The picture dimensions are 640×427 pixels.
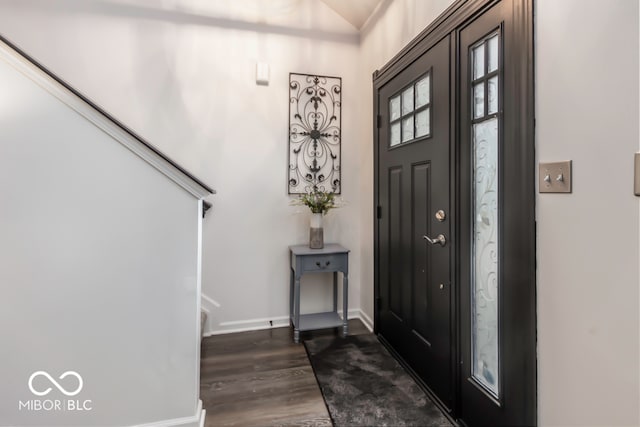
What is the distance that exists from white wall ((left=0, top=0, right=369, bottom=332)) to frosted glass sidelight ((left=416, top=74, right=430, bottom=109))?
37.8 inches

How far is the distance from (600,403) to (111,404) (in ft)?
5.93

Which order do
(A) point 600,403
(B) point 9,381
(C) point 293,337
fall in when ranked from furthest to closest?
(C) point 293,337 < (B) point 9,381 < (A) point 600,403

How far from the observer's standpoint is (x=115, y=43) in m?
2.38

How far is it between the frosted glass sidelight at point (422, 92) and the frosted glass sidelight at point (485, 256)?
50cm

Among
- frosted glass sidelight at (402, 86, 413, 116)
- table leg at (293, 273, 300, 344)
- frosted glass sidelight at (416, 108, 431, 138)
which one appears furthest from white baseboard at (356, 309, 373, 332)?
frosted glass sidelight at (402, 86, 413, 116)

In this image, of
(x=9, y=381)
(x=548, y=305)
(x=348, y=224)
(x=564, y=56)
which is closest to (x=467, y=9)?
(x=564, y=56)

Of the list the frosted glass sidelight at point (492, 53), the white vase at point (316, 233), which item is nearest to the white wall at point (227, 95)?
the white vase at point (316, 233)

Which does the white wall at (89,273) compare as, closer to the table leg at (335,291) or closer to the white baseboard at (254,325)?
the white baseboard at (254,325)

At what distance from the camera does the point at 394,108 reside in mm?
2238

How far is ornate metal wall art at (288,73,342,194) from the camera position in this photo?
270 cm

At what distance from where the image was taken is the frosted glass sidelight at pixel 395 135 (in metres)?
2.19

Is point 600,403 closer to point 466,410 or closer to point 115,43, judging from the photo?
point 466,410

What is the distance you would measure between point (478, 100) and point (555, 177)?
529mm

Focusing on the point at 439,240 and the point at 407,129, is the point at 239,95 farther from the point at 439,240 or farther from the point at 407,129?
the point at 439,240
